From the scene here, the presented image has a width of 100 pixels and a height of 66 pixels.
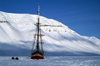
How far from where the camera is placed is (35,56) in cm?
9825
